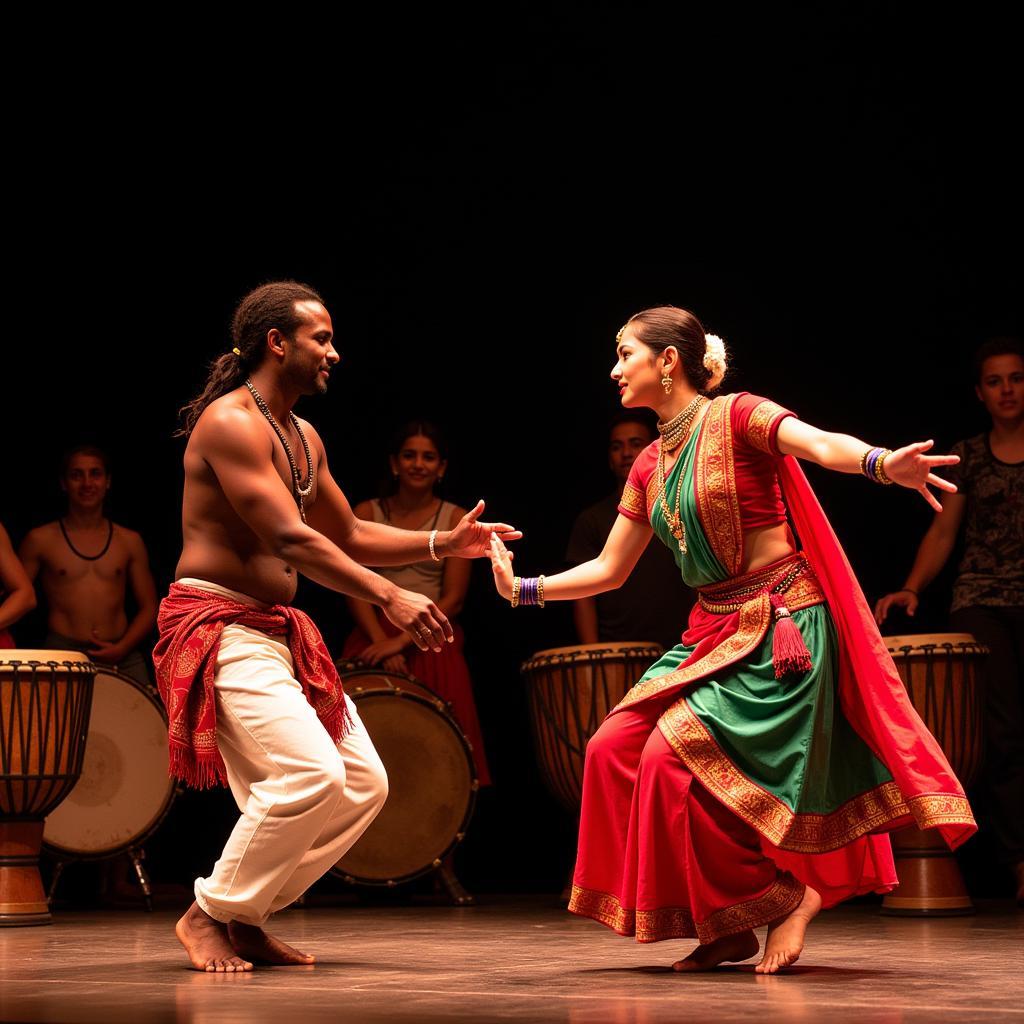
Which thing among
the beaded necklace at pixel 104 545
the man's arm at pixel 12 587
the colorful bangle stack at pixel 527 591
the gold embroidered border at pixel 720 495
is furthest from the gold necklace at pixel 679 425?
the beaded necklace at pixel 104 545

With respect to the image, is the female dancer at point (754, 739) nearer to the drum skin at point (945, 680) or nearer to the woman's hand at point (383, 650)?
the drum skin at point (945, 680)

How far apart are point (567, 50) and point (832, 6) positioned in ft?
3.20

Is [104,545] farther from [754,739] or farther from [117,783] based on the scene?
[754,739]

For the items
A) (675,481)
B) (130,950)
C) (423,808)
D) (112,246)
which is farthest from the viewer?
(112,246)

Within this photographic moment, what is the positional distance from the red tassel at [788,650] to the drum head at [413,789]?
2388mm

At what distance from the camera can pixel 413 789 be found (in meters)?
5.50

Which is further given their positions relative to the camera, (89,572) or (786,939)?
(89,572)

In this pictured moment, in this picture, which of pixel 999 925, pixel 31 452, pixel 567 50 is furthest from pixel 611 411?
pixel 999 925

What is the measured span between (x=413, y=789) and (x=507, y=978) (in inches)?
89.9

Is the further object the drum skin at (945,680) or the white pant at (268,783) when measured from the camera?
the drum skin at (945,680)

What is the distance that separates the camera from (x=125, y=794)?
5.53 m

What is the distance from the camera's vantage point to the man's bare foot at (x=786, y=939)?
3205 mm

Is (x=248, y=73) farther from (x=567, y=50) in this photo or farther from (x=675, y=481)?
(x=675, y=481)

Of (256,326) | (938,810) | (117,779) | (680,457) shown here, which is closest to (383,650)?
(117,779)
